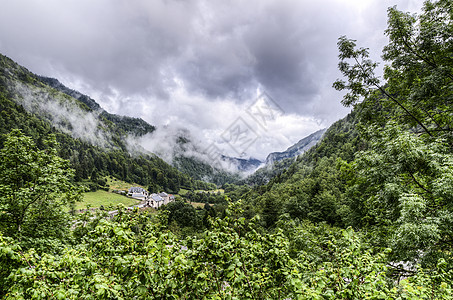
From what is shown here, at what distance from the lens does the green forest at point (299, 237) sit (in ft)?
12.3

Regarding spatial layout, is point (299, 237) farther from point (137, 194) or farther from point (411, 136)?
point (137, 194)

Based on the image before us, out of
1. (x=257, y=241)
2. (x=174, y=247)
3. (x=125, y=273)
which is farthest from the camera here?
(x=257, y=241)

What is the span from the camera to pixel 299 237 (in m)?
14.0

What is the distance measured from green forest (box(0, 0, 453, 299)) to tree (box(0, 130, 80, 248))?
0.21ft

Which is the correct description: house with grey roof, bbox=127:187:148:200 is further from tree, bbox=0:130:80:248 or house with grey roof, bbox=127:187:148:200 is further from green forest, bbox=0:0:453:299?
green forest, bbox=0:0:453:299

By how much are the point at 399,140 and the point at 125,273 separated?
33.1 ft

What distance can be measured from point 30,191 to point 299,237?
57.6ft

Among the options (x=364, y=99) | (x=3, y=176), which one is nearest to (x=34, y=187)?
(x=3, y=176)

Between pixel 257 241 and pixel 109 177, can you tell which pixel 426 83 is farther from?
pixel 109 177

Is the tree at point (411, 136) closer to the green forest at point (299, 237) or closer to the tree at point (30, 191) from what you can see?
the green forest at point (299, 237)

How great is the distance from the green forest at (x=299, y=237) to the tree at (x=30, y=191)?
2.5 inches

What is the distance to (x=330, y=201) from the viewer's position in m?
59.9

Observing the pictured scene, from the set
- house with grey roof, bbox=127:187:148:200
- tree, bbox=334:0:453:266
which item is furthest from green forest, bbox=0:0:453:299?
house with grey roof, bbox=127:187:148:200

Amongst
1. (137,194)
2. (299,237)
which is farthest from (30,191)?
(137,194)
